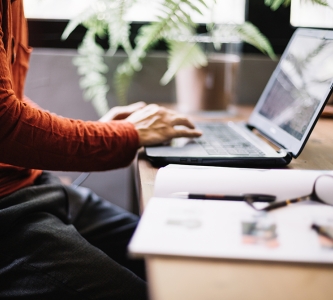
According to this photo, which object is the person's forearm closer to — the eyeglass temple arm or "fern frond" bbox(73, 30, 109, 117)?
the eyeglass temple arm

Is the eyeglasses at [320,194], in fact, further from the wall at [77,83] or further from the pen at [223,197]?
the wall at [77,83]

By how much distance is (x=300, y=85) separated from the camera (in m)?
0.89

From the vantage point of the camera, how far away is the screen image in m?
0.81

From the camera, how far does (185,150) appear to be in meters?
0.80

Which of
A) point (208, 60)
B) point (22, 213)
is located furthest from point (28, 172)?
point (208, 60)

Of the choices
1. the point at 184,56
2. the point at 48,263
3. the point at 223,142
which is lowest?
the point at 48,263

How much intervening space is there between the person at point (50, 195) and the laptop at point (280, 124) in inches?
2.6

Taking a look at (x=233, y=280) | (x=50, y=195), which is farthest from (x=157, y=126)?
(x=233, y=280)

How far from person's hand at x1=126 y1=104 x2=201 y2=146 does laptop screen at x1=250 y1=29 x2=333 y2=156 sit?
0.61ft

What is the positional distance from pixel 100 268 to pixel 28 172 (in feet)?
0.94

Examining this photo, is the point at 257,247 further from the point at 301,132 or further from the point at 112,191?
the point at 112,191

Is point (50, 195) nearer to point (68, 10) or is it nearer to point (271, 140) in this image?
point (271, 140)

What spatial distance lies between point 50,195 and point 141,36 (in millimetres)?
592

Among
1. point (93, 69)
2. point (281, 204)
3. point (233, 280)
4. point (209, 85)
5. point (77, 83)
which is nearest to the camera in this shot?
point (233, 280)
